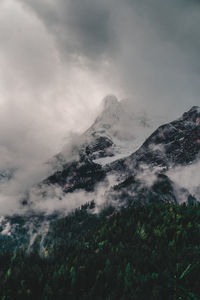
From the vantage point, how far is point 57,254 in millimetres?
84688

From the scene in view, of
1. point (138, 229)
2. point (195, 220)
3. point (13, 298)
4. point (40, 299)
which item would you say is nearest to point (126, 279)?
point (40, 299)

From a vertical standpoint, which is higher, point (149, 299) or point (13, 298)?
point (13, 298)

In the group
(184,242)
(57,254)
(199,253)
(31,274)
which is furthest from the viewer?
(57,254)

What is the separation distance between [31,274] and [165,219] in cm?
7410

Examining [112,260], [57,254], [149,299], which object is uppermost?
[57,254]

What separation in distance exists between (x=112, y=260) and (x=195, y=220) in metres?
59.8

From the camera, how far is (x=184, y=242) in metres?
79.6

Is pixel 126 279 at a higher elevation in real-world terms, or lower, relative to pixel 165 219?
lower

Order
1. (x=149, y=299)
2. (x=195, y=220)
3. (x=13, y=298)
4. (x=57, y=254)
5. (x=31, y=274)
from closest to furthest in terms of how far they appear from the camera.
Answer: (x=149, y=299), (x=13, y=298), (x=31, y=274), (x=57, y=254), (x=195, y=220)

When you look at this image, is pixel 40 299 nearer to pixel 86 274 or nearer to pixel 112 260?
pixel 86 274

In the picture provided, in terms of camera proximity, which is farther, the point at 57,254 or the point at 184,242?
the point at 57,254

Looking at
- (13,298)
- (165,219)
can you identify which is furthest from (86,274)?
(165,219)

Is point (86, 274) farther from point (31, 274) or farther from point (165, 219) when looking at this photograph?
point (165, 219)

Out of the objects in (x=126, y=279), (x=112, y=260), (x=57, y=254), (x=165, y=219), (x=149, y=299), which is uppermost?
(x=165, y=219)
